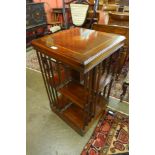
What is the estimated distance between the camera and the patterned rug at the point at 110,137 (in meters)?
1.27

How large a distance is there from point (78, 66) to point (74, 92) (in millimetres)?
489

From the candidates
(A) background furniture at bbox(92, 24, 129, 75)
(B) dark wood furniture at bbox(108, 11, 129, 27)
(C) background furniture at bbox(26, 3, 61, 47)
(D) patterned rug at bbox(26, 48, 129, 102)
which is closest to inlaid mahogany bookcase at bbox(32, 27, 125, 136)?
(D) patterned rug at bbox(26, 48, 129, 102)

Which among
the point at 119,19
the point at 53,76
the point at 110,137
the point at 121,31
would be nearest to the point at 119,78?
the point at 121,31

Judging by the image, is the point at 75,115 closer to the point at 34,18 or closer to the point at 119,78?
the point at 119,78

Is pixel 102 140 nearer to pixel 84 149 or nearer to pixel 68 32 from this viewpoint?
pixel 84 149

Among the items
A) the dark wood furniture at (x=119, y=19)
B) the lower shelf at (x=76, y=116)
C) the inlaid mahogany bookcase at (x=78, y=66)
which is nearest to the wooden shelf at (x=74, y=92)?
the inlaid mahogany bookcase at (x=78, y=66)

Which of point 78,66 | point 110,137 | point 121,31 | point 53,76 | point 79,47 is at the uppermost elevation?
point 121,31

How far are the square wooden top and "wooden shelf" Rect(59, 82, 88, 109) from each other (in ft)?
1.34

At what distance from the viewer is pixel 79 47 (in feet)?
3.15

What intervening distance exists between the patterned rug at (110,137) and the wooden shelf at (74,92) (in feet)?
1.48

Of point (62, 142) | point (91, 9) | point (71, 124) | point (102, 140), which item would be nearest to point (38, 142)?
point (62, 142)
